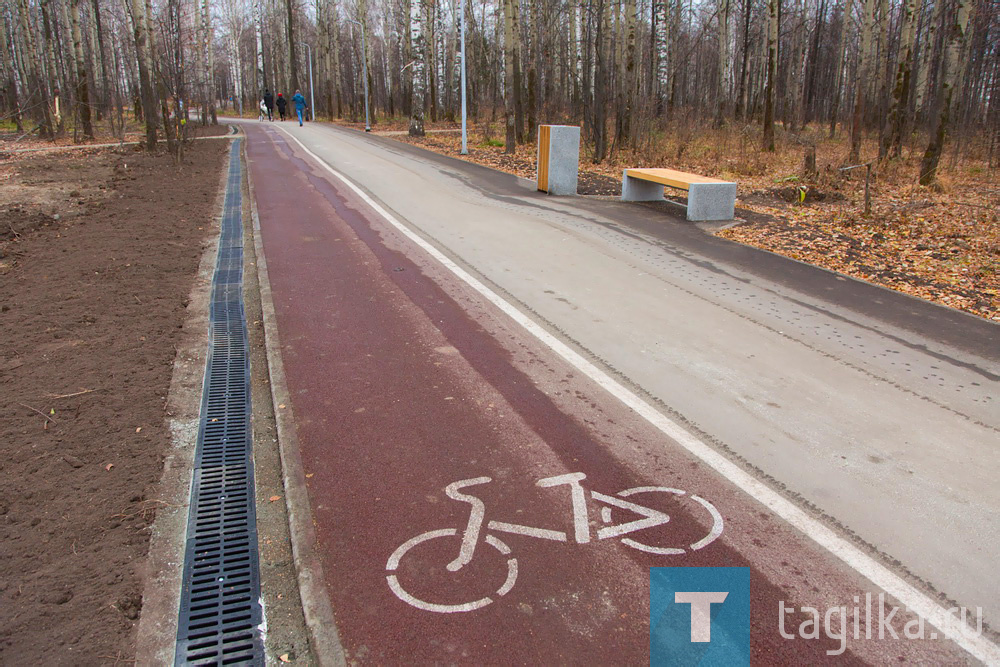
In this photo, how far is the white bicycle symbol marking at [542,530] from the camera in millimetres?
3287

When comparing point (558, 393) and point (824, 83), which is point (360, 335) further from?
point (824, 83)

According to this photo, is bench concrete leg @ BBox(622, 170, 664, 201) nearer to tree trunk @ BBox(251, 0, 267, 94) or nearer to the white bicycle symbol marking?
the white bicycle symbol marking

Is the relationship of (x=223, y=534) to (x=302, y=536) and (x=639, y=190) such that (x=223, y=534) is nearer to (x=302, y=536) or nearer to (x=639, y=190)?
(x=302, y=536)

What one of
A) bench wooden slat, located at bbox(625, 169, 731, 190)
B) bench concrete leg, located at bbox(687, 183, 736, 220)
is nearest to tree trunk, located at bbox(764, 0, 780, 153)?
bench wooden slat, located at bbox(625, 169, 731, 190)

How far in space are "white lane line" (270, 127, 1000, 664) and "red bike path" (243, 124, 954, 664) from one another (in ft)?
0.33

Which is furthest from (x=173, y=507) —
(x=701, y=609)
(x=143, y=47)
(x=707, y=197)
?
(x=143, y=47)

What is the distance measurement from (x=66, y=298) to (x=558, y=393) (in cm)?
546

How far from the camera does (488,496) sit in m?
4.02

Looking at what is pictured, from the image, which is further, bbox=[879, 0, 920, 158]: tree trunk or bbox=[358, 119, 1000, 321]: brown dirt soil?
bbox=[879, 0, 920, 158]: tree trunk

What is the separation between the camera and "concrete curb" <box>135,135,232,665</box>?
120 inches

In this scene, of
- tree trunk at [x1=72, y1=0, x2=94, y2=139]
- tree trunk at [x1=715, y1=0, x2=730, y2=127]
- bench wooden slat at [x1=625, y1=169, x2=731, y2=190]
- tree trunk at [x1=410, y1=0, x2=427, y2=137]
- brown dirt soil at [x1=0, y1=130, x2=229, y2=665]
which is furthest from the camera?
tree trunk at [x1=715, y1=0, x2=730, y2=127]

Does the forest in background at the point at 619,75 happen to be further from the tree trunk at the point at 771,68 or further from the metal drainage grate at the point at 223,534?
the metal drainage grate at the point at 223,534

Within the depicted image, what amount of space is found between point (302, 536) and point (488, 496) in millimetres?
1019

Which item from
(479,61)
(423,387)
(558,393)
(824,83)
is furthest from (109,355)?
(824,83)
